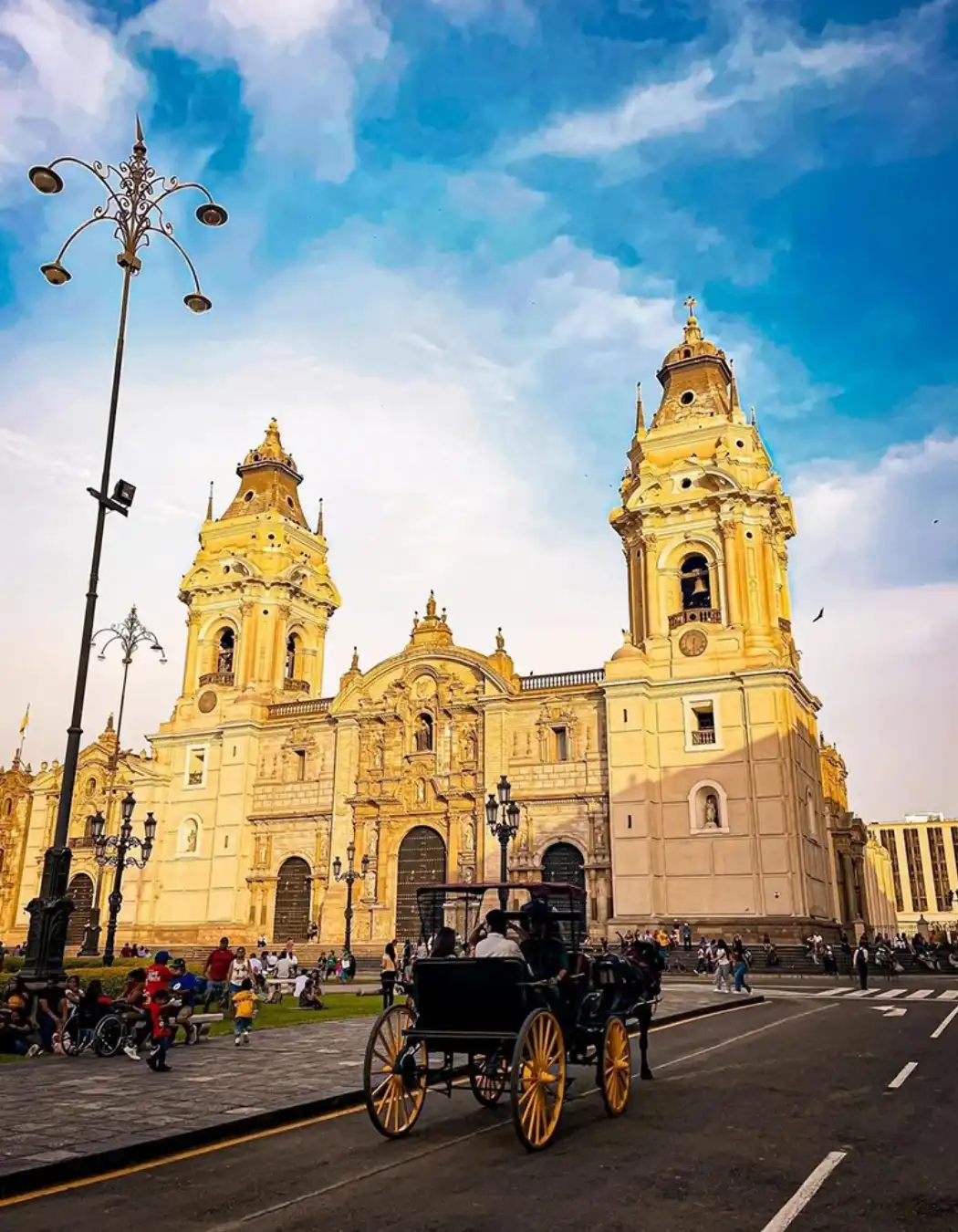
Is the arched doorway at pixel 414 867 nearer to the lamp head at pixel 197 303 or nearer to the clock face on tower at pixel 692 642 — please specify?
the clock face on tower at pixel 692 642

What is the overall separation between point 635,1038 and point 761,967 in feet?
67.9

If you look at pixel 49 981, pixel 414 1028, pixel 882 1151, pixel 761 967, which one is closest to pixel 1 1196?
pixel 414 1028

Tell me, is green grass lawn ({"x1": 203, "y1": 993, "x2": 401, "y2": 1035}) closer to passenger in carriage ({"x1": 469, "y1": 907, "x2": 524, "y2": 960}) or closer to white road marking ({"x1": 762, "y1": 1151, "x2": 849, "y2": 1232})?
passenger in carriage ({"x1": 469, "y1": 907, "x2": 524, "y2": 960})

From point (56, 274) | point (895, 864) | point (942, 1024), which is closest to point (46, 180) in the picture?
point (56, 274)

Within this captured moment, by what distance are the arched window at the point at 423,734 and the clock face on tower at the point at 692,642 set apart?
11.9 m

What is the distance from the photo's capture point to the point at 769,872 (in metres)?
36.9

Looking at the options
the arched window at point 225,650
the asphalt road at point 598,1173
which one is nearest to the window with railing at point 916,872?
the arched window at point 225,650

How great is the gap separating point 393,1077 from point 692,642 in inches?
1348

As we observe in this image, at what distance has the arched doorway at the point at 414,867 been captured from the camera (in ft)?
141

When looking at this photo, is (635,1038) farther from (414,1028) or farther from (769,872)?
(769,872)

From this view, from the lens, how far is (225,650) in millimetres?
52938

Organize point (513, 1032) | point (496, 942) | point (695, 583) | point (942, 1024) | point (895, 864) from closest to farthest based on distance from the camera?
point (513, 1032), point (496, 942), point (942, 1024), point (695, 583), point (895, 864)

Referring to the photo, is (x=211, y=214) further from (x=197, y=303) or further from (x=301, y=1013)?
(x=301, y=1013)

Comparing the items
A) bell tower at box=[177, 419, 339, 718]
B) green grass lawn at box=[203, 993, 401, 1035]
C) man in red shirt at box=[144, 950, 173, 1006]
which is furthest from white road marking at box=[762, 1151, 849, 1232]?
bell tower at box=[177, 419, 339, 718]
